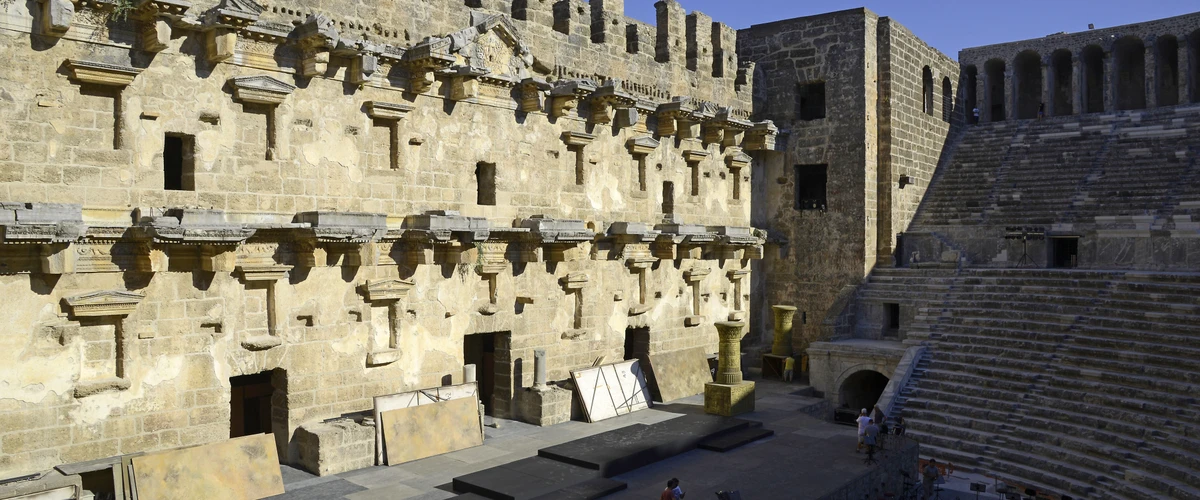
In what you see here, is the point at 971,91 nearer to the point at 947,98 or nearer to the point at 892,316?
the point at 947,98

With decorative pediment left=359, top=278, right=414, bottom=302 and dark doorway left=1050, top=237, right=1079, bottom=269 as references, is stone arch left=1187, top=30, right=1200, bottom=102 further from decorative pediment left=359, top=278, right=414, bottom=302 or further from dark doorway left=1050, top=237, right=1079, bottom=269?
decorative pediment left=359, top=278, right=414, bottom=302

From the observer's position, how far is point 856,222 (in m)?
22.6

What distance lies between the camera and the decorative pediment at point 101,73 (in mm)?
11133

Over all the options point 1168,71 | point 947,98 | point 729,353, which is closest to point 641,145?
point 729,353


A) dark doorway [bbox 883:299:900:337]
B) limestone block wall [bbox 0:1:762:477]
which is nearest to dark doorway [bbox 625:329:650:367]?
limestone block wall [bbox 0:1:762:477]

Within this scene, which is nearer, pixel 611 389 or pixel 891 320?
pixel 611 389

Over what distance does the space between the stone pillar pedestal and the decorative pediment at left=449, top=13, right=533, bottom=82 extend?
642 centimetres

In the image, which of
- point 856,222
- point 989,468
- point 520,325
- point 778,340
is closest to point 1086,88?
point 856,222

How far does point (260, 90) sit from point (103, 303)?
3.52m

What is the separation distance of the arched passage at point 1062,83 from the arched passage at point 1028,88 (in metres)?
0.49

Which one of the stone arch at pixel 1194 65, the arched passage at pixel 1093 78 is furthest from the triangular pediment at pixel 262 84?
the stone arch at pixel 1194 65

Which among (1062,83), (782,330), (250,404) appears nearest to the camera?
(250,404)

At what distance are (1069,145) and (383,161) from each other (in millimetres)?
18898

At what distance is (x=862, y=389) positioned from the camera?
21500 mm
